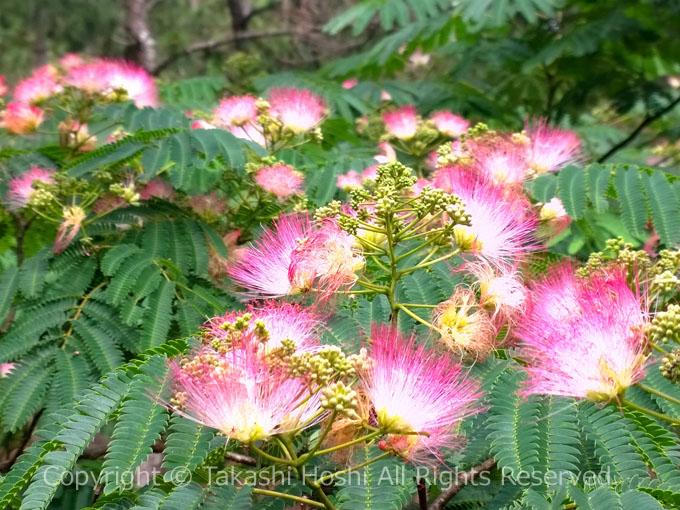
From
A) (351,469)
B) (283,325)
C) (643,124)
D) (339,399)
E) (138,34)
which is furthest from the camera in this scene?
(138,34)

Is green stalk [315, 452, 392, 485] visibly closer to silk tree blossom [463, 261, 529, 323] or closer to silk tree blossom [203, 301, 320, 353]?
silk tree blossom [203, 301, 320, 353]

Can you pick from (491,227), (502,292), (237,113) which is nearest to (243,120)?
(237,113)

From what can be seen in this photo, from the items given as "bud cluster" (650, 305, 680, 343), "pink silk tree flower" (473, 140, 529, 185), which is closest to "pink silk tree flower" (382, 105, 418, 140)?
"pink silk tree flower" (473, 140, 529, 185)

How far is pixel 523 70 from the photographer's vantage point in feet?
17.5

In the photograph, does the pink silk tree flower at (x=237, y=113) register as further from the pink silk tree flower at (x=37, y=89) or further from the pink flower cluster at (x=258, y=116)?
the pink silk tree flower at (x=37, y=89)

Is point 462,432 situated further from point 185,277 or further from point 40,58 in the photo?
point 40,58

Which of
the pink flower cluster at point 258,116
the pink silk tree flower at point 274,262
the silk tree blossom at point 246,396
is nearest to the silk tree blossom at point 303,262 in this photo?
the pink silk tree flower at point 274,262

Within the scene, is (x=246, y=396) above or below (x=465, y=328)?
below

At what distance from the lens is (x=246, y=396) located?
157 cm

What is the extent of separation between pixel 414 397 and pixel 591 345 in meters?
0.46

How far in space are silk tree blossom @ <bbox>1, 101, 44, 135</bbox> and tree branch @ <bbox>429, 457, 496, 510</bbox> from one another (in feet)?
10.7

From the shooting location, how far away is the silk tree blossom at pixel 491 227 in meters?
2.19

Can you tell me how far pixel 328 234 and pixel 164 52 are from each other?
11956 millimetres

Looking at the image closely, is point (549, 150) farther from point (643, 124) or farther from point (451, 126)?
point (643, 124)
